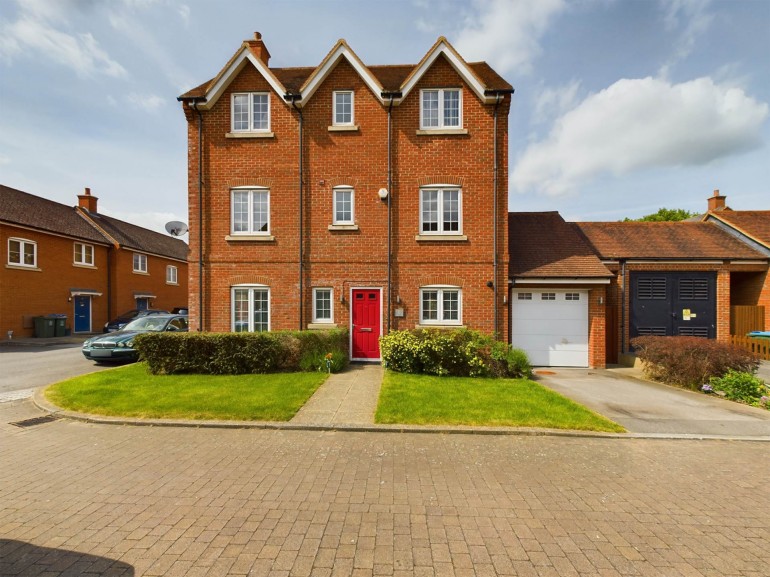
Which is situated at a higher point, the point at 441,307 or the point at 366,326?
the point at 441,307

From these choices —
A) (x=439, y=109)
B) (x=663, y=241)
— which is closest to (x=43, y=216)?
(x=439, y=109)

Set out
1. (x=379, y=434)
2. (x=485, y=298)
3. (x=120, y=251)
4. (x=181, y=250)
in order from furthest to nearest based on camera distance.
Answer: (x=181, y=250) → (x=120, y=251) → (x=485, y=298) → (x=379, y=434)

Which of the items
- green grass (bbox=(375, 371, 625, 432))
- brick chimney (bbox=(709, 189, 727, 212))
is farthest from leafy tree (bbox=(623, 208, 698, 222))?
green grass (bbox=(375, 371, 625, 432))

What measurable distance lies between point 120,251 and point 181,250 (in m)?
7.59

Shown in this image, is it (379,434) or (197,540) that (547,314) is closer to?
(379,434)

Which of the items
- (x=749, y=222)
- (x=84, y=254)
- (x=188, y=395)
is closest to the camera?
(x=188, y=395)

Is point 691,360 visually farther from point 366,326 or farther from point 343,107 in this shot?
point 343,107

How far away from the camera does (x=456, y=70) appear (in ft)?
36.8

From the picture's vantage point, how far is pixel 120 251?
2400 centimetres

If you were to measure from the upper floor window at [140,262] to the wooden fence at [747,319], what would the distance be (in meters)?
33.9

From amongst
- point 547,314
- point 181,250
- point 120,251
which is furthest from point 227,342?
point 181,250

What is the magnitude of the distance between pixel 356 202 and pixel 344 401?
6.69 meters

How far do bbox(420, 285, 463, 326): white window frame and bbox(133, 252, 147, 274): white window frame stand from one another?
24093 mm

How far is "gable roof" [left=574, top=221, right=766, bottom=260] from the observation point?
42.1 ft
